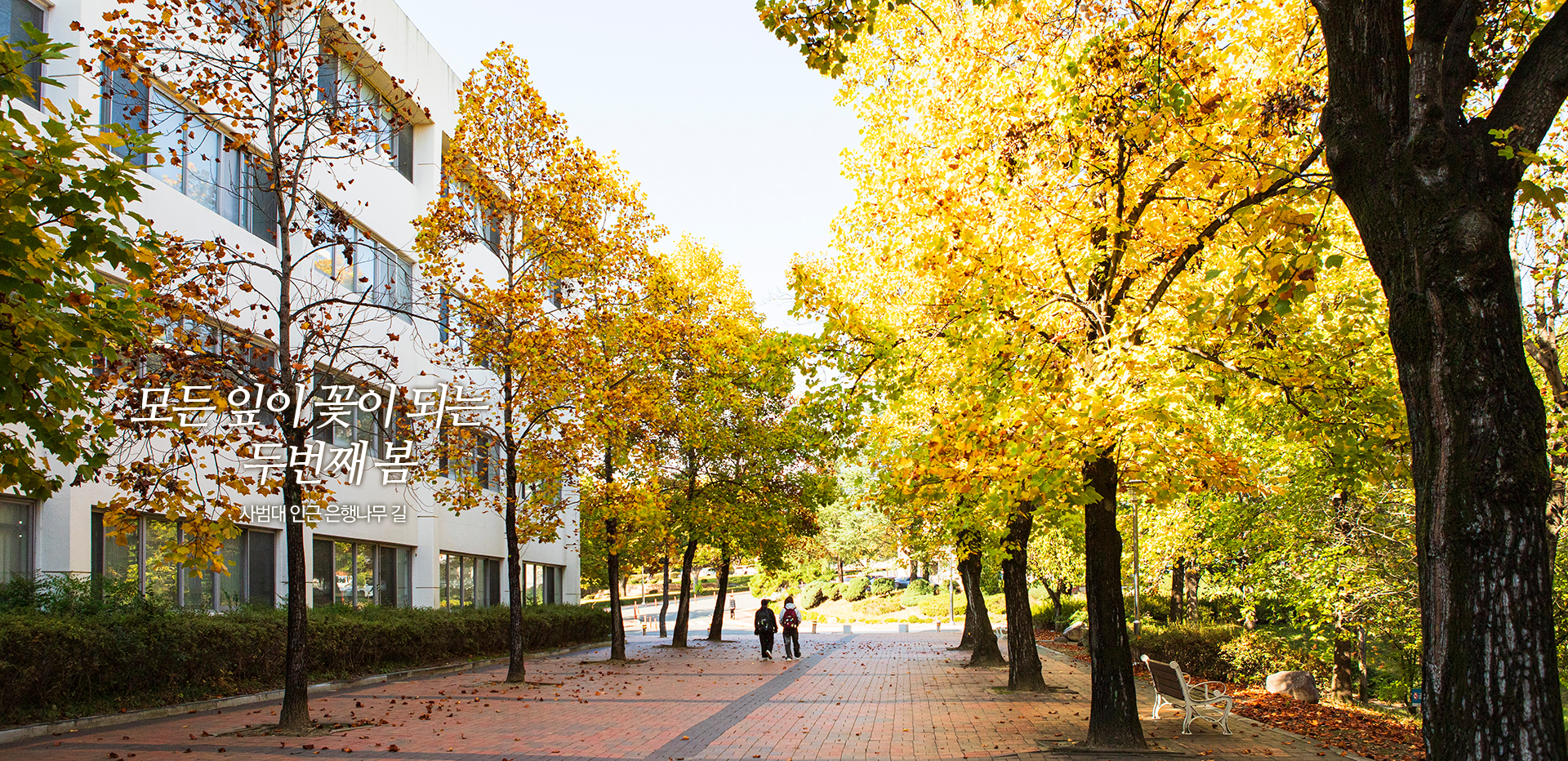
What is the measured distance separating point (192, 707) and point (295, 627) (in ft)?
9.35

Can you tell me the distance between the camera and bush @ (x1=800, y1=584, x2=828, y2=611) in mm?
62906

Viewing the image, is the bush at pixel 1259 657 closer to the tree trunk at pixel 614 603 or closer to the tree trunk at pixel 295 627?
the tree trunk at pixel 614 603

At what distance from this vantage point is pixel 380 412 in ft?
73.9

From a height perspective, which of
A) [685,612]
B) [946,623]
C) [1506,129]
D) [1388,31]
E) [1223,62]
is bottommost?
[946,623]

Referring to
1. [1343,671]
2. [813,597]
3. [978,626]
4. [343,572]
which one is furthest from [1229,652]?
[813,597]

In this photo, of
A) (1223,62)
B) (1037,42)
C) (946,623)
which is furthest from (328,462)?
(946,623)

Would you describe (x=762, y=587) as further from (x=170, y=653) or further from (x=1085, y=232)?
(x=1085, y=232)

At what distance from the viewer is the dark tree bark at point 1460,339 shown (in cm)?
432

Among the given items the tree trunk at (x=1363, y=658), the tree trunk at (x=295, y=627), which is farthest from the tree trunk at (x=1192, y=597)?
the tree trunk at (x=295, y=627)

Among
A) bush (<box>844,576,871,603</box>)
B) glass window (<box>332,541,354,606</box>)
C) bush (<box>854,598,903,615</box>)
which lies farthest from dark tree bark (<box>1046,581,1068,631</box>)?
bush (<box>844,576,871,603</box>)

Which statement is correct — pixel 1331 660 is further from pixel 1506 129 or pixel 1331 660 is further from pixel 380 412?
pixel 380 412

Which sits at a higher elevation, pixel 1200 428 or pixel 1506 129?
pixel 1506 129

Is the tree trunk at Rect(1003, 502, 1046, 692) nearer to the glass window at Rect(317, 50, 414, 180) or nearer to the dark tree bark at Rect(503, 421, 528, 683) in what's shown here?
the dark tree bark at Rect(503, 421, 528, 683)

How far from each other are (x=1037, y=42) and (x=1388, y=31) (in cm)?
572
